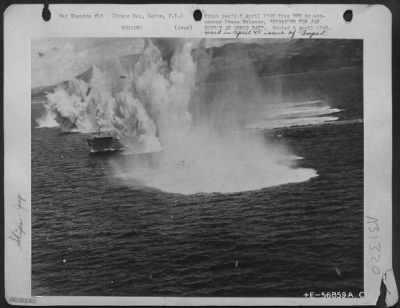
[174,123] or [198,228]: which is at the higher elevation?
[174,123]

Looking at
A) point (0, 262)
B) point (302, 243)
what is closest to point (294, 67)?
point (302, 243)

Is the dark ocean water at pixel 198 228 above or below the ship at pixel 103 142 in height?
below

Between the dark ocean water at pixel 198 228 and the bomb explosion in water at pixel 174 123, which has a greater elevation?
the bomb explosion in water at pixel 174 123

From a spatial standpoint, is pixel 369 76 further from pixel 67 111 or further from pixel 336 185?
pixel 67 111

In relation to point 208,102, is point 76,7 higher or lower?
higher

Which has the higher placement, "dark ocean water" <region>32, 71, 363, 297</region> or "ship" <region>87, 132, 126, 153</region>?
"ship" <region>87, 132, 126, 153</region>

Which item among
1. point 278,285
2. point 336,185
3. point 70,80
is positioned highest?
point 70,80
